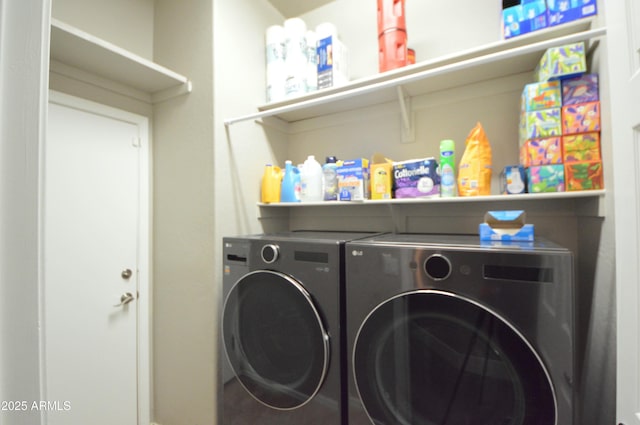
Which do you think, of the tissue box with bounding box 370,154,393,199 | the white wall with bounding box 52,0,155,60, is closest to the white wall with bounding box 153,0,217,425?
the white wall with bounding box 52,0,155,60

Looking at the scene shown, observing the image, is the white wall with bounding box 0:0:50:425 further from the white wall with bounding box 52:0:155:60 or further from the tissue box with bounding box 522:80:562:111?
the white wall with bounding box 52:0:155:60

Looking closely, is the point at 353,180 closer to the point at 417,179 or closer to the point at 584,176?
the point at 417,179

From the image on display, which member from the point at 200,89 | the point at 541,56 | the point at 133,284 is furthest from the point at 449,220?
the point at 133,284

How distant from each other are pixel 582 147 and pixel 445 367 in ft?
3.33

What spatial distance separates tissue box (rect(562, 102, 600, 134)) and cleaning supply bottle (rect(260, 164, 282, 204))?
145 cm

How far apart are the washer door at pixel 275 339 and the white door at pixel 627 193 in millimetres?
841

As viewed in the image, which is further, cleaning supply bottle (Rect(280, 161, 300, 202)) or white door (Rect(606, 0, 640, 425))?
cleaning supply bottle (Rect(280, 161, 300, 202))

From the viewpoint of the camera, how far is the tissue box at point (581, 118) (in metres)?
1.09

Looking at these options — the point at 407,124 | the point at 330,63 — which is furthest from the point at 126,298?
the point at 407,124

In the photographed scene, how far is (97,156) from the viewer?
1.63m

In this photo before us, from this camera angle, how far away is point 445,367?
91cm

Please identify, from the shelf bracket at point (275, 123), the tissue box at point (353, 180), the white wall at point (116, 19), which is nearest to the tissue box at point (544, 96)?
the tissue box at point (353, 180)

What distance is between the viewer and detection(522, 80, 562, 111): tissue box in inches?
44.8

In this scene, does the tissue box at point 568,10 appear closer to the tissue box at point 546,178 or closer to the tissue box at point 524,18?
the tissue box at point 524,18
